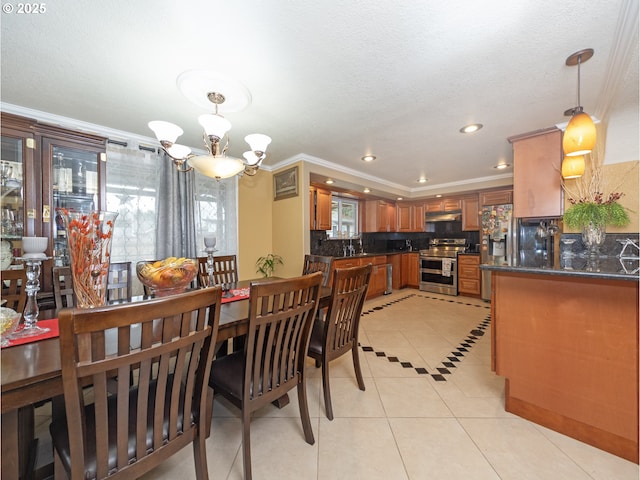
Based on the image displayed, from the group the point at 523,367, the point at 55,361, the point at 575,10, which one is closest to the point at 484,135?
the point at 575,10

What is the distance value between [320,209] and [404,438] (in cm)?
335

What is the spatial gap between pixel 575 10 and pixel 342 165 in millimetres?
2762

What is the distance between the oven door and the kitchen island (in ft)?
11.6

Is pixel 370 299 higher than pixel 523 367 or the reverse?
the reverse

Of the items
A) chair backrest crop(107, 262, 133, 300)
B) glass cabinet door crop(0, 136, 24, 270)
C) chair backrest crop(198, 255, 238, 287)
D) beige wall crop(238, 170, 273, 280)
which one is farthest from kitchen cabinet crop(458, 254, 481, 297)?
glass cabinet door crop(0, 136, 24, 270)

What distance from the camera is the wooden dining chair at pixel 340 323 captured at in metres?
1.58

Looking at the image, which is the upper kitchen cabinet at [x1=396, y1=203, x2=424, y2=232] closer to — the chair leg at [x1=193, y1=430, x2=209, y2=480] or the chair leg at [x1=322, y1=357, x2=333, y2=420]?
the chair leg at [x1=322, y1=357, x2=333, y2=420]

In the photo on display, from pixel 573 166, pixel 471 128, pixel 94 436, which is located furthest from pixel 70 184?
pixel 573 166

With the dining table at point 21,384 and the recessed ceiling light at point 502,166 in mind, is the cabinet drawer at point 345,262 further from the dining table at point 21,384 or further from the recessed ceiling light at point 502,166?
the dining table at point 21,384

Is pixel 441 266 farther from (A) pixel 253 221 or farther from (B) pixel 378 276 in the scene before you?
(A) pixel 253 221

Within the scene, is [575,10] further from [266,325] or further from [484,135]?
[266,325]

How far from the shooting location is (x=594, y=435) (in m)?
1.40

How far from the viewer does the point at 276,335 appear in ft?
4.25

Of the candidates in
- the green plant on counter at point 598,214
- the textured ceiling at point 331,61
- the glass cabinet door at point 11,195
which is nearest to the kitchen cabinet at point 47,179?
the glass cabinet door at point 11,195
